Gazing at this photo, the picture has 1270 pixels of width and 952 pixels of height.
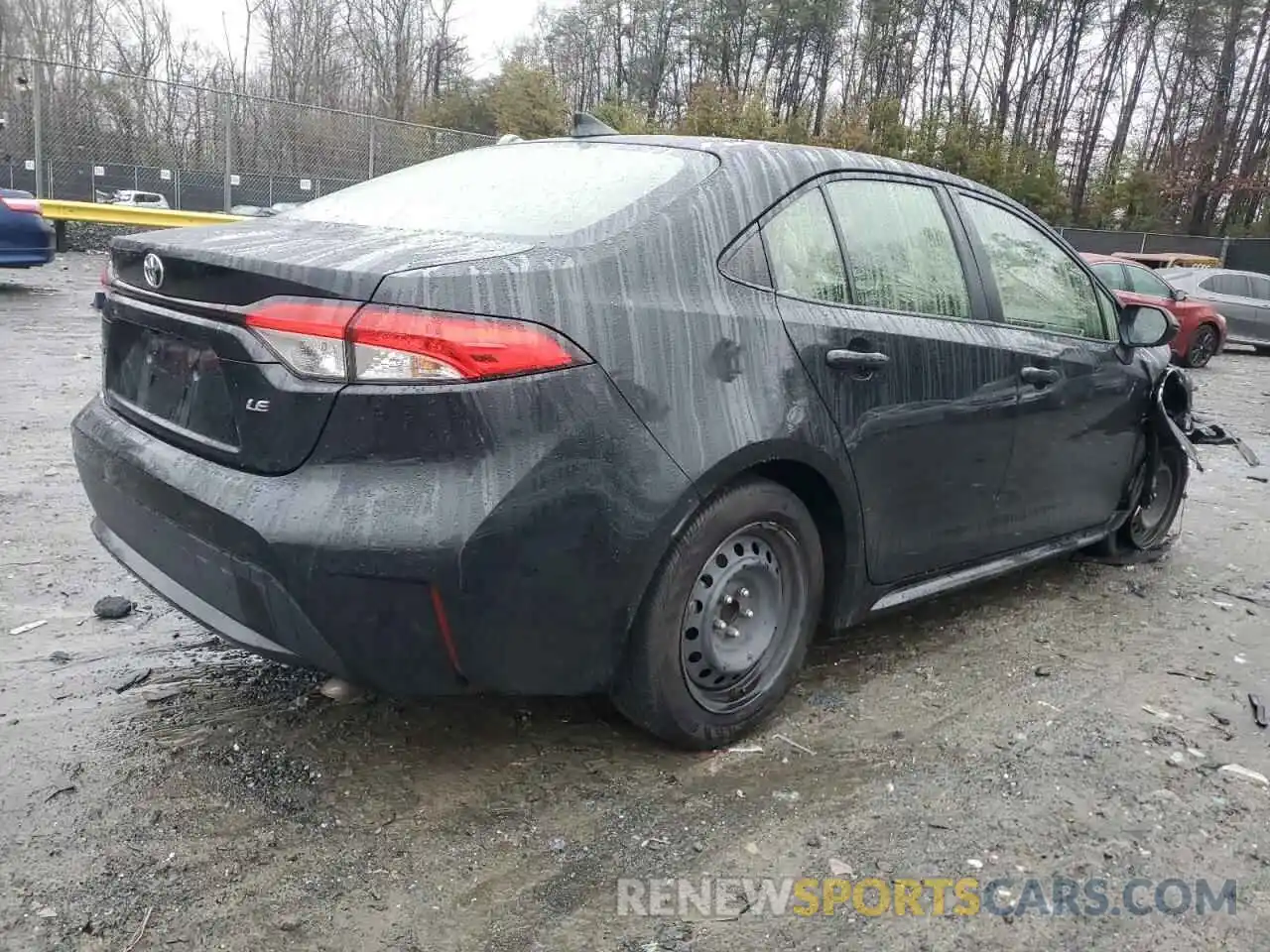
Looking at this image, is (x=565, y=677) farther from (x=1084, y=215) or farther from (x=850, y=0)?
(x=850, y=0)

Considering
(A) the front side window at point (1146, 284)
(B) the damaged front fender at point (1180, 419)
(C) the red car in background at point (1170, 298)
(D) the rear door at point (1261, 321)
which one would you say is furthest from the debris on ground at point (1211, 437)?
(D) the rear door at point (1261, 321)

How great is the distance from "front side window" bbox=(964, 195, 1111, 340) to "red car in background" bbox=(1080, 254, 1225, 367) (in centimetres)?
1083

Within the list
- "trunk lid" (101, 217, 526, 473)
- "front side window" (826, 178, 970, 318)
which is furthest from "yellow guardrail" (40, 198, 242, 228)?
"front side window" (826, 178, 970, 318)

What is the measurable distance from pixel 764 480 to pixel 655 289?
0.61 metres

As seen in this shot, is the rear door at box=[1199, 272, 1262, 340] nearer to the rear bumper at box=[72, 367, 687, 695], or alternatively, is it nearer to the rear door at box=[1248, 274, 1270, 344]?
the rear door at box=[1248, 274, 1270, 344]

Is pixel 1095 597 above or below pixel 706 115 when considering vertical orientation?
below

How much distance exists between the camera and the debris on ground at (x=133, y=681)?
308 centimetres

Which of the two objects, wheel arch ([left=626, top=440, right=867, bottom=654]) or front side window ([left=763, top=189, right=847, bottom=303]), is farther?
front side window ([left=763, top=189, right=847, bottom=303])

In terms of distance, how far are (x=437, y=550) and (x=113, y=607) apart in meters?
2.00

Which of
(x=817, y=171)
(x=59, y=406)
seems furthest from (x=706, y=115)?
(x=817, y=171)

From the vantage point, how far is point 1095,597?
4.41 meters

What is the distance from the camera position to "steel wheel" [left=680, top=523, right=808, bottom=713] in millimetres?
2719

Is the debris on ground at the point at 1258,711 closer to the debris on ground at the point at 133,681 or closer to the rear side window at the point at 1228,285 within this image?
the debris on ground at the point at 133,681

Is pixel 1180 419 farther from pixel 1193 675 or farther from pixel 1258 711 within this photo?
pixel 1258 711
